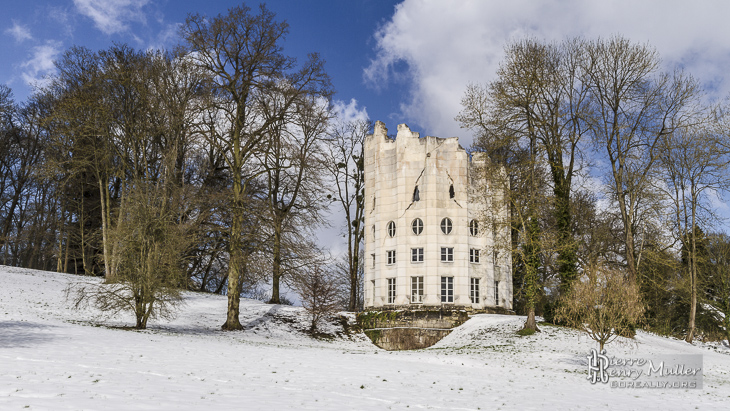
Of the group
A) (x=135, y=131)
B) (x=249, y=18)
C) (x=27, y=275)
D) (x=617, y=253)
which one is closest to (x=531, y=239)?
(x=617, y=253)

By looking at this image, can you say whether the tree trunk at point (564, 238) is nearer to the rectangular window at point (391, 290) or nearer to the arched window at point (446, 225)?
the arched window at point (446, 225)

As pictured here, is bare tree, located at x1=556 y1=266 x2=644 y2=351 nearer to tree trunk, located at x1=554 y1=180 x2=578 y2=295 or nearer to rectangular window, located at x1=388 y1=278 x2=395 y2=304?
tree trunk, located at x1=554 y1=180 x2=578 y2=295

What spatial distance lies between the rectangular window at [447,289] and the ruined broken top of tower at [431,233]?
62 millimetres

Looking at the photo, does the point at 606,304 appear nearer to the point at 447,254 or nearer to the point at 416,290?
the point at 447,254

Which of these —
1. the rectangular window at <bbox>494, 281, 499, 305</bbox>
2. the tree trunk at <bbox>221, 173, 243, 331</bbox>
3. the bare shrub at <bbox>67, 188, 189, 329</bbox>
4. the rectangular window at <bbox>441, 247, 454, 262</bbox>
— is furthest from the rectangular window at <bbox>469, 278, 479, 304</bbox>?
the bare shrub at <bbox>67, 188, 189, 329</bbox>

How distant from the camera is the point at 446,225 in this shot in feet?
121

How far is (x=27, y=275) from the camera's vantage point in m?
33.9

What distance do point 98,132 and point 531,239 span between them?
1067 inches

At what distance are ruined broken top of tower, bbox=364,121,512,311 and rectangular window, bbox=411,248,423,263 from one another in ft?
0.21

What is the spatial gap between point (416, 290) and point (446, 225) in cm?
451

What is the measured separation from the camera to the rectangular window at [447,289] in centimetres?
3600

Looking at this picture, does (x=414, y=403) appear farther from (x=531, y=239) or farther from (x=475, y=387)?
(x=531, y=239)

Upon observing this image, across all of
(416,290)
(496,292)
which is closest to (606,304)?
(416,290)

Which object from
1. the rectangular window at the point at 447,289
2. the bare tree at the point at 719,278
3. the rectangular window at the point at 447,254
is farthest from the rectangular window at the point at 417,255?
the bare tree at the point at 719,278
